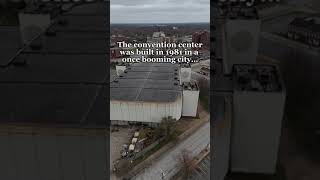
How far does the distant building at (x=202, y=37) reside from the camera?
130 centimetres

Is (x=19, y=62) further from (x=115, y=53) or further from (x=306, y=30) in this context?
(x=306, y=30)

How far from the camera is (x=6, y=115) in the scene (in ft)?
4.64

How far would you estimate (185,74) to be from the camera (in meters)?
1.35

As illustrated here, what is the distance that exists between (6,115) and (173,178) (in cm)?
70

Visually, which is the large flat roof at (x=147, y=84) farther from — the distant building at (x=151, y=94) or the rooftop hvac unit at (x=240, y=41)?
the rooftop hvac unit at (x=240, y=41)

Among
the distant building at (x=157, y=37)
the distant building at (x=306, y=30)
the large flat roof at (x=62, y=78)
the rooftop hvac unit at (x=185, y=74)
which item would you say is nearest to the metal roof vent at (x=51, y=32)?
the large flat roof at (x=62, y=78)

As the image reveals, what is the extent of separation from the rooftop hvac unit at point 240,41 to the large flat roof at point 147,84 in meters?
0.20

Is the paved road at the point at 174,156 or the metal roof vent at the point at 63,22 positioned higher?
the metal roof vent at the point at 63,22

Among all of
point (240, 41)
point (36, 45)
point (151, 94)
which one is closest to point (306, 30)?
point (240, 41)

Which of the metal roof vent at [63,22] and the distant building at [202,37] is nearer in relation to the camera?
the distant building at [202,37]

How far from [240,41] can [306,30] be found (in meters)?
0.27

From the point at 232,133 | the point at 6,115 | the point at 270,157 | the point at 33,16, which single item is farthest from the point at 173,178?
the point at 33,16

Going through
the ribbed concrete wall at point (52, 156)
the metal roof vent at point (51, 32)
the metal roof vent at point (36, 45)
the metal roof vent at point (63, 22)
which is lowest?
the ribbed concrete wall at point (52, 156)

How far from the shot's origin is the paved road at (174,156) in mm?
1339
